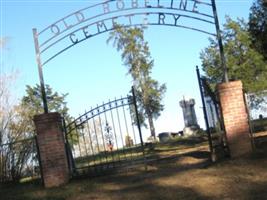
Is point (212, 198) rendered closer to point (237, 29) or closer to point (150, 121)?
point (237, 29)

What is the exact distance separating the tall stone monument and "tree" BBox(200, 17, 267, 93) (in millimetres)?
3264

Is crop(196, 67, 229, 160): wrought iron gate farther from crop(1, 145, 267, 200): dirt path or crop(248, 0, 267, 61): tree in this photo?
crop(248, 0, 267, 61): tree

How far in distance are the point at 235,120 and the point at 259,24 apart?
758cm

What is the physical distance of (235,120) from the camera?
1221cm

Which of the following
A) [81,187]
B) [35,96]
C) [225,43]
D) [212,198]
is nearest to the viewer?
[212,198]

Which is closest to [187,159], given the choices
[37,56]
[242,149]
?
[242,149]

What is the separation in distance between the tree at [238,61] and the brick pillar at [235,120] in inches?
878

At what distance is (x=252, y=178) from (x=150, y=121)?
3786 cm

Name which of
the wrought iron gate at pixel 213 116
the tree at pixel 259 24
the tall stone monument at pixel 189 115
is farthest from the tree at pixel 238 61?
the wrought iron gate at pixel 213 116

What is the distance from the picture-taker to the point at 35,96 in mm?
50688

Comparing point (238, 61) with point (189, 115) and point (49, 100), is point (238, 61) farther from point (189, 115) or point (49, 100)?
point (49, 100)

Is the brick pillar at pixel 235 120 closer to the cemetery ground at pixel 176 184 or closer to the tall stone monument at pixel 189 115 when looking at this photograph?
the cemetery ground at pixel 176 184

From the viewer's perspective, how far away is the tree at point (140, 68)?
48.0m

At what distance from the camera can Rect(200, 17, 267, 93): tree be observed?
35406mm
